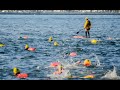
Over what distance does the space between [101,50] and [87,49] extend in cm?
117

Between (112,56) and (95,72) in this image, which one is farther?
(112,56)

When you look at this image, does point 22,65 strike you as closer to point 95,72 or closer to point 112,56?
point 95,72

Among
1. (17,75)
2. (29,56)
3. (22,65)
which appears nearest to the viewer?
(17,75)
